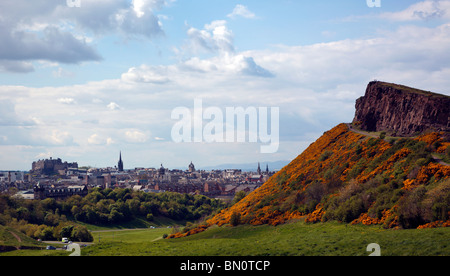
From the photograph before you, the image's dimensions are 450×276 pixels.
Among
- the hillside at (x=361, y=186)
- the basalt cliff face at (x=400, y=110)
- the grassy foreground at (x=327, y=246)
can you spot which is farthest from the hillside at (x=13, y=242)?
the basalt cliff face at (x=400, y=110)

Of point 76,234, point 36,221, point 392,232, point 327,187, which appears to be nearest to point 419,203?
point 392,232

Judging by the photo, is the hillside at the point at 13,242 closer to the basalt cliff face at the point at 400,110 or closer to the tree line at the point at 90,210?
the tree line at the point at 90,210

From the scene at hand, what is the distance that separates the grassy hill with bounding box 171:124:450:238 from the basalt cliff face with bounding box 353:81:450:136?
8.39 feet

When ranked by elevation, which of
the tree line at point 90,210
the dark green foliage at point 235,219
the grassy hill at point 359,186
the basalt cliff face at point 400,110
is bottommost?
the tree line at point 90,210

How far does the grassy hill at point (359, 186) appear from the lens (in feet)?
126

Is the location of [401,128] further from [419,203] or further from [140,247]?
[140,247]

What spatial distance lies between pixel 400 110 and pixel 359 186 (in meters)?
13.9

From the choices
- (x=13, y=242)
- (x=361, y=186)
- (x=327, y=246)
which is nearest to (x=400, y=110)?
(x=361, y=186)

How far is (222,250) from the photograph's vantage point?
116 feet

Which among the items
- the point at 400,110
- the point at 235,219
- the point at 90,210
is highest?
the point at 400,110

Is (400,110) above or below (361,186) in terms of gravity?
above

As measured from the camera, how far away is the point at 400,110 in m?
57.7

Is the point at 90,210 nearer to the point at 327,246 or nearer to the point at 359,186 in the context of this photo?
the point at 359,186

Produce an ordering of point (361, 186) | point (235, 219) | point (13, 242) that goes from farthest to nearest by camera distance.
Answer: point (235, 219)
point (13, 242)
point (361, 186)
